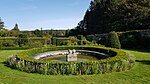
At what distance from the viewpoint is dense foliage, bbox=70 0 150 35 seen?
4125cm

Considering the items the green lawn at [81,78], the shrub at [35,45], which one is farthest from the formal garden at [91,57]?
the shrub at [35,45]

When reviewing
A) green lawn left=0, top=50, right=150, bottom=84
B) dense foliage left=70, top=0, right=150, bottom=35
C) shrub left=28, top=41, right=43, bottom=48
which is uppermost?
dense foliage left=70, top=0, right=150, bottom=35

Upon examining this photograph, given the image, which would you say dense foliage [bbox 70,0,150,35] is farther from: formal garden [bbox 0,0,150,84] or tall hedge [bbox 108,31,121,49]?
tall hedge [bbox 108,31,121,49]

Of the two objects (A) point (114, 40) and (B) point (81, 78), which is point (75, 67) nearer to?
(B) point (81, 78)

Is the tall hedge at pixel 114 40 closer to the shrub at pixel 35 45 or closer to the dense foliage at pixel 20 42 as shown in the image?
the shrub at pixel 35 45

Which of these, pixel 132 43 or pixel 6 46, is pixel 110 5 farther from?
pixel 6 46

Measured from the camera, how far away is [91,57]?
2031 centimetres

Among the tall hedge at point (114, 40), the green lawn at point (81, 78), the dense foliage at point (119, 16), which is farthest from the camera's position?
the dense foliage at point (119, 16)

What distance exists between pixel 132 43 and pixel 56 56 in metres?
13.2

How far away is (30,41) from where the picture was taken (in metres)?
32.2

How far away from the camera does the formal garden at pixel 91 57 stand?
477 inches

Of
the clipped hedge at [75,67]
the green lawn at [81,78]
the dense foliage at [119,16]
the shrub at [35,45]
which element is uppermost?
the dense foliage at [119,16]

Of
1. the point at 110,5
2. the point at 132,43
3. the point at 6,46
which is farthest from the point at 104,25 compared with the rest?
the point at 6,46

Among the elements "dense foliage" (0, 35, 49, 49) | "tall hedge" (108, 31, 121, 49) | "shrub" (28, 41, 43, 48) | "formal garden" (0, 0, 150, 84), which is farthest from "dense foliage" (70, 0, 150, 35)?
"shrub" (28, 41, 43, 48)
